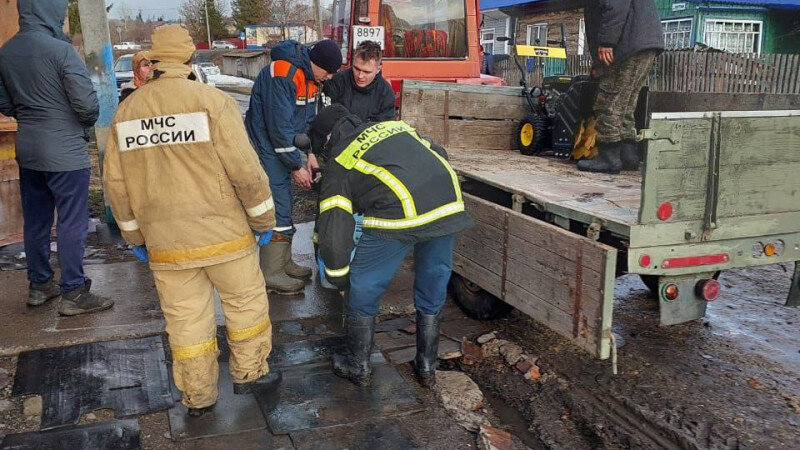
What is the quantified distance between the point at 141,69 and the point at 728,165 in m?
4.40

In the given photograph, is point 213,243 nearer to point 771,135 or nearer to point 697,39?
point 771,135

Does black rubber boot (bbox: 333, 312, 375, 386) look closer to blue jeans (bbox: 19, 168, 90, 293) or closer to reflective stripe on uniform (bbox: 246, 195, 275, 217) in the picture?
reflective stripe on uniform (bbox: 246, 195, 275, 217)

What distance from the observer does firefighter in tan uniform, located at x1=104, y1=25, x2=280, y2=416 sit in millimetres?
3039

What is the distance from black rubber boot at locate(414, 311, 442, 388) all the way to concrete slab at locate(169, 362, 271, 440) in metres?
0.95

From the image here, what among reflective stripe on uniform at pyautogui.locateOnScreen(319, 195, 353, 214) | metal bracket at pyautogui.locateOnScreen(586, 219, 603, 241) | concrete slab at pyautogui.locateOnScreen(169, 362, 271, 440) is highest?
reflective stripe on uniform at pyautogui.locateOnScreen(319, 195, 353, 214)

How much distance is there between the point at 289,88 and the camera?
15.3ft

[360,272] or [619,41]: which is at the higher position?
[619,41]

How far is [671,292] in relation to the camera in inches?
137

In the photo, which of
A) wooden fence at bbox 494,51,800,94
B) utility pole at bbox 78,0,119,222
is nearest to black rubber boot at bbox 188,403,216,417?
utility pole at bbox 78,0,119,222

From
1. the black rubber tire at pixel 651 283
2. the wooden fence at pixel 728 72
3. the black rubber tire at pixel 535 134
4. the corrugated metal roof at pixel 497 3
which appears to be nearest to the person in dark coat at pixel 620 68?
the black rubber tire at pixel 535 134

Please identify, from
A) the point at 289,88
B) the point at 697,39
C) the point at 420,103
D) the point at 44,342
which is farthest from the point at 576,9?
the point at 44,342

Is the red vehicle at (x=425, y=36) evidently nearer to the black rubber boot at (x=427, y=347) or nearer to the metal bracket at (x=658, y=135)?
the black rubber boot at (x=427, y=347)

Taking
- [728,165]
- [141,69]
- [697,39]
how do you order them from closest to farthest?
1. [728,165]
2. [141,69]
3. [697,39]

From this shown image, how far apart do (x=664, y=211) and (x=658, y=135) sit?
383 mm
